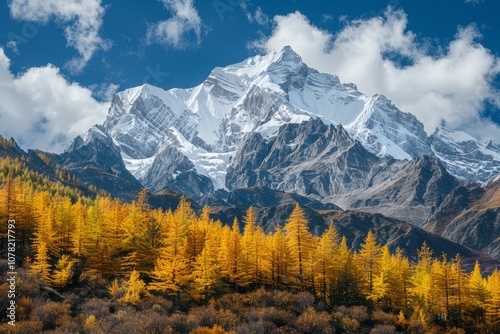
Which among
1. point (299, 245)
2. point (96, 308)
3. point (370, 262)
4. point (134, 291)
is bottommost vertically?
point (96, 308)

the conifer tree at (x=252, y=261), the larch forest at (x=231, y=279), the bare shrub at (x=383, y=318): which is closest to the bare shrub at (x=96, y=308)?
the larch forest at (x=231, y=279)

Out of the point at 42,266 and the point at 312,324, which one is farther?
the point at 42,266

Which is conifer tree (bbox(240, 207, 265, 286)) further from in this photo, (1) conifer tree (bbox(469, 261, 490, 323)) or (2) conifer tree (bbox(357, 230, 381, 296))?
(1) conifer tree (bbox(469, 261, 490, 323))

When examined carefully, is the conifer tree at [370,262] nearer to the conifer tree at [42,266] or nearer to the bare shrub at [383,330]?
the bare shrub at [383,330]

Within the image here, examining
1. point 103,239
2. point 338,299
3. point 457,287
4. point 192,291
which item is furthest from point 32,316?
point 457,287

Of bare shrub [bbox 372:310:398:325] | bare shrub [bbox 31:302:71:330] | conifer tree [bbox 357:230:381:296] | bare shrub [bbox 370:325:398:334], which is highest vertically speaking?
conifer tree [bbox 357:230:381:296]

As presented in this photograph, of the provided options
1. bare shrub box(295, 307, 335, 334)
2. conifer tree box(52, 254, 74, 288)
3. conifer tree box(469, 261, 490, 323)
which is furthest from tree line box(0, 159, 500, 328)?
bare shrub box(295, 307, 335, 334)

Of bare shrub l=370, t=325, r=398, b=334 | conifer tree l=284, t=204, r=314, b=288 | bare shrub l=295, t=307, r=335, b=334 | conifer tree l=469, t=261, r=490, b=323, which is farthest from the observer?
conifer tree l=469, t=261, r=490, b=323

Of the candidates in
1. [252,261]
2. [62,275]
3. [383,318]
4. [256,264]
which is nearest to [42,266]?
[62,275]

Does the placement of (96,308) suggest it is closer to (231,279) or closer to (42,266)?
(42,266)

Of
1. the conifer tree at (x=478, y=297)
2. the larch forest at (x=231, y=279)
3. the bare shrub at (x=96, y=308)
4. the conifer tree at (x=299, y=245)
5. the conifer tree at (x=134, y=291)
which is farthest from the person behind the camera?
the conifer tree at (x=478, y=297)

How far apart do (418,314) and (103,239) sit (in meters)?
49.1

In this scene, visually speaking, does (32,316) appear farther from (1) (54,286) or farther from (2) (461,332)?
(2) (461,332)

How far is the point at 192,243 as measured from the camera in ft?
256
